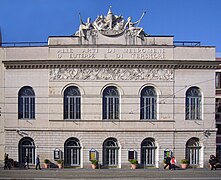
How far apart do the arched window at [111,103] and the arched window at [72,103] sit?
2422 millimetres

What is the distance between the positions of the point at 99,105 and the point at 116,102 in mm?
1645

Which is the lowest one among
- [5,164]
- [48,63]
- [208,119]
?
[5,164]

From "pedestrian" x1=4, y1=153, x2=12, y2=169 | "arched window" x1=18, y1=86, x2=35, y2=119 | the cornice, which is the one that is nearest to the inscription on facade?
the cornice

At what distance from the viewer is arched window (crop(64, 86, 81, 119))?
3064 cm

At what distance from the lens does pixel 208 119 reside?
30.9m

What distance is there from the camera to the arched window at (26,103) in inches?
1215

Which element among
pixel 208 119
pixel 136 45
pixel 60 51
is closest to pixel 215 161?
pixel 208 119

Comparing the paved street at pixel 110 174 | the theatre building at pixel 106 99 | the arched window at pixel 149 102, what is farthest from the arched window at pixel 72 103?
the arched window at pixel 149 102

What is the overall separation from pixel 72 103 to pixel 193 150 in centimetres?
1218

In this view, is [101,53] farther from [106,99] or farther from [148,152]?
[148,152]

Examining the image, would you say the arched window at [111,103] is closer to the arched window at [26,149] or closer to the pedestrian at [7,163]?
the arched window at [26,149]

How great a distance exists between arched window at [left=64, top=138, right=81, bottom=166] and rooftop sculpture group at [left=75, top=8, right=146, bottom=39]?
982 cm

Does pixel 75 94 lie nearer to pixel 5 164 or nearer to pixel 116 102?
pixel 116 102

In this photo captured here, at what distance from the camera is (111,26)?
3073 centimetres
